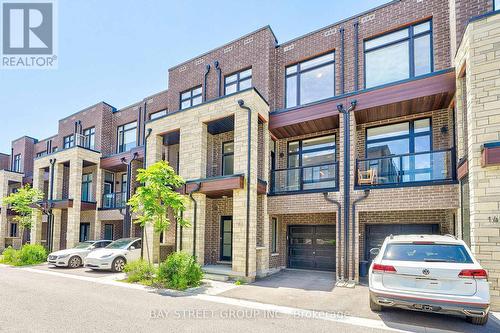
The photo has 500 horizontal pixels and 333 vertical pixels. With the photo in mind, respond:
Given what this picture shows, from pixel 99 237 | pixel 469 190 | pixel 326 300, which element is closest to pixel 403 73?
pixel 469 190

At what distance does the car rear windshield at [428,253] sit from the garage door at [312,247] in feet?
20.9

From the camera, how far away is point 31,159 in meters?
27.5

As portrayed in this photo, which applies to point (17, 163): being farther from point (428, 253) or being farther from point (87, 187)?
point (428, 253)

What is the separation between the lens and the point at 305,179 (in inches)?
474

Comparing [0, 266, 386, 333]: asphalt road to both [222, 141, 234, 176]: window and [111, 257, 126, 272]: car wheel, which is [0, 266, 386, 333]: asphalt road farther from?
[222, 141, 234, 176]: window

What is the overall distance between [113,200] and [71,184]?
2.66 metres

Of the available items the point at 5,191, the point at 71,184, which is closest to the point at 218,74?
the point at 71,184

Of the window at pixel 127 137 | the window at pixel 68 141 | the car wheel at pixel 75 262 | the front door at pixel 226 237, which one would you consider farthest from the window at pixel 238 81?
the window at pixel 68 141

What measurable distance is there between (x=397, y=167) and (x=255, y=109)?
5.48 m

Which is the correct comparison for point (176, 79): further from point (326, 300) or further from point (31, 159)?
point (31, 159)

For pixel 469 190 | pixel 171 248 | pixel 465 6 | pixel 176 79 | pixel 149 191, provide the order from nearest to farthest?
1. pixel 469 190
2. pixel 465 6
3. pixel 149 191
4. pixel 171 248
5. pixel 176 79

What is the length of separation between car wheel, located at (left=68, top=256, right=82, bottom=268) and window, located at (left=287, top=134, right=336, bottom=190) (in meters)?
10.6

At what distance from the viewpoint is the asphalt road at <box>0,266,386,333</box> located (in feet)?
18.3

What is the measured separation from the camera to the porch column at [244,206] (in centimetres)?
1028
